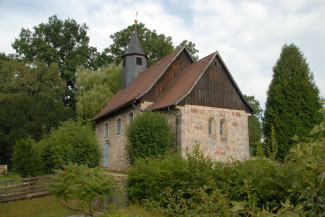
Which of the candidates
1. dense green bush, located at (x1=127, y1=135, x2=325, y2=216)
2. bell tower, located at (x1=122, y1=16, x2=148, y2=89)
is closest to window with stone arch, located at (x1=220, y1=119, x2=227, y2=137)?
dense green bush, located at (x1=127, y1=135, x2=325, y2=216)

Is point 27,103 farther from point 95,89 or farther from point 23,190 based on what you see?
point 23,190

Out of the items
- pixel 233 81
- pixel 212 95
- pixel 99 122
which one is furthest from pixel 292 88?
pixel 99 122

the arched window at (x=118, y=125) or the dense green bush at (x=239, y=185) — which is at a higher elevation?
the arched window at (x=118, y=125)

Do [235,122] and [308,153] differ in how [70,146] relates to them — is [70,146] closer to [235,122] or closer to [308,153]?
[235,122]

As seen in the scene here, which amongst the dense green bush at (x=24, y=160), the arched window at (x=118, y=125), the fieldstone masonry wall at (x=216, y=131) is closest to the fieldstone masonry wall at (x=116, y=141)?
the arched window at (x=118, y=125)

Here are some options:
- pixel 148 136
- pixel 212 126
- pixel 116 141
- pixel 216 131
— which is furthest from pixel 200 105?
pixel 116 141

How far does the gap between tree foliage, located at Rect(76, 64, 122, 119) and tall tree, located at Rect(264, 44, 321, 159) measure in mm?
13536

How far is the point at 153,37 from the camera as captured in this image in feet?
107

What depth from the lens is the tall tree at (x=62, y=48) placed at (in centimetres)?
3381

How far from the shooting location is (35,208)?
34.1 ft

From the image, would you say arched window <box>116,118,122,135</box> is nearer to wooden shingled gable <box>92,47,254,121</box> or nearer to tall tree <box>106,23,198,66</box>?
wooden shingled gable <box>92,47,254,121</box>

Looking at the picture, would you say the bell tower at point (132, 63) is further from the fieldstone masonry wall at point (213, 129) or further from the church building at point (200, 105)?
the fieldstone masonry wall at point (213, 129)

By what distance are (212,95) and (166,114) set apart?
8.44ft

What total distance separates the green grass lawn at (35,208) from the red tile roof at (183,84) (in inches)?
262
